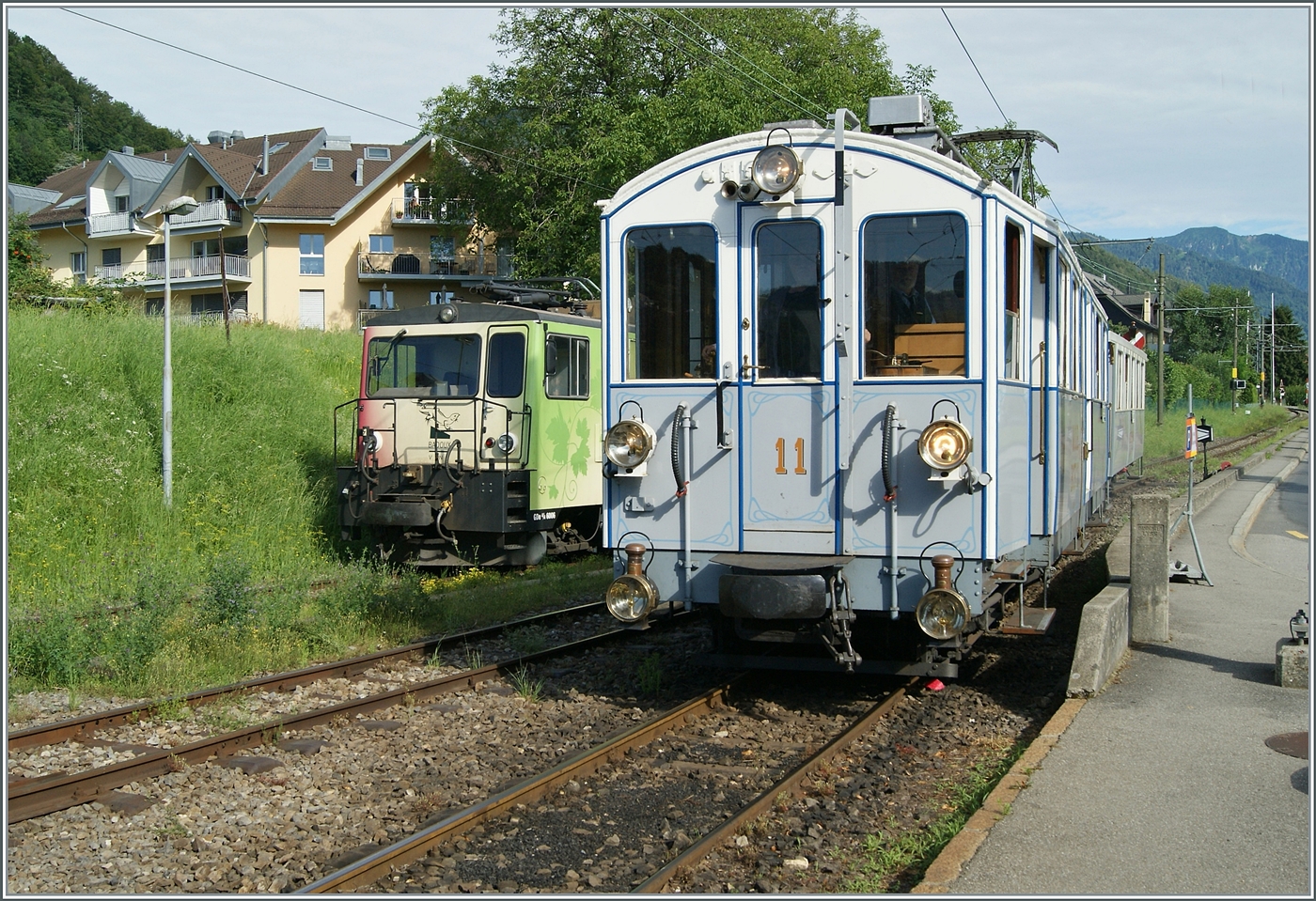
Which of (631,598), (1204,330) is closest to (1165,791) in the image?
(631,598)

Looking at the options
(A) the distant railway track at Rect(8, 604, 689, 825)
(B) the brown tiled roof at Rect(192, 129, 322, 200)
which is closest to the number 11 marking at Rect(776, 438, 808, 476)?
(A) the distant railway track at Rect(8, 604, 689, 825)

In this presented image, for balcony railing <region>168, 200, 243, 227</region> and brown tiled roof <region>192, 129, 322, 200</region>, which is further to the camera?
brown tiled roof <region>192, 129, 322, 200</region>

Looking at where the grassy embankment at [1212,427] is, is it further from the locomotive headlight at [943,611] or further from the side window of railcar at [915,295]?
the locomotive headlight at [943,611]

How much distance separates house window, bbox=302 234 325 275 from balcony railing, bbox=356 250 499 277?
1.62 m

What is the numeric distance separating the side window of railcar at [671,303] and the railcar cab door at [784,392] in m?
0.27

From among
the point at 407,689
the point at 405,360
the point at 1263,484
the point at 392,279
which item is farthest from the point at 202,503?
the point at 392,279

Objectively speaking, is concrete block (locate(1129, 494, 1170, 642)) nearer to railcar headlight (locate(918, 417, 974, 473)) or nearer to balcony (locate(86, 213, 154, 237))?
railcar headlight (locate(918, 417, 974, 473))

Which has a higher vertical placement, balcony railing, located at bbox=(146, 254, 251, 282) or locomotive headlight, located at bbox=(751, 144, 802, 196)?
balcony railing, located at bbox=(146, 254, 251, 282)

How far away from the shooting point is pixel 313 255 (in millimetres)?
48375

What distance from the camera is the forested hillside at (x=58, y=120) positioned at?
73.7m

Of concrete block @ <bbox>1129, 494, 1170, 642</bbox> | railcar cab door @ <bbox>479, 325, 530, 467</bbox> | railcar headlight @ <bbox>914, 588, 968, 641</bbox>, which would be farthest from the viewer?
railcar cab door @ <bbox>479, 325, 530, 467</bbox>

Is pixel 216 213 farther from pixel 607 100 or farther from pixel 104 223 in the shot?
pixel 607 100

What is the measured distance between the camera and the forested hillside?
2901 inches

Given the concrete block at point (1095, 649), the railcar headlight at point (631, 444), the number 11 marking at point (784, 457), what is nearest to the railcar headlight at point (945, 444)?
the number 11 marking at point (784, 457)
